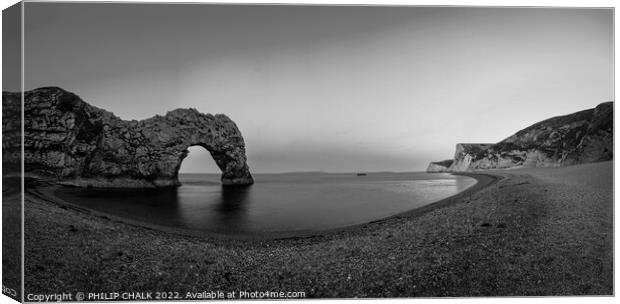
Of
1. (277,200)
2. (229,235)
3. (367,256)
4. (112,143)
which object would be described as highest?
(112,143)

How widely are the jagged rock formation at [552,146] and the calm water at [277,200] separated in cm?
66

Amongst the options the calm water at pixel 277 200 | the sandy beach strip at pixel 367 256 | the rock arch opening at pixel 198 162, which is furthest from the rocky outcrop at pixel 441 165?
the rock arch opening at pixel 198 162

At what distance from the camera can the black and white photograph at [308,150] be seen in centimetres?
602

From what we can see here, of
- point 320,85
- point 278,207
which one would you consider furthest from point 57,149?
point 320,85

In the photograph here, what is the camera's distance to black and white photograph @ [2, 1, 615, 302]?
19.8 feet

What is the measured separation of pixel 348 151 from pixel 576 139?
5.52 m

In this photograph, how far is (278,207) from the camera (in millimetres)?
7062

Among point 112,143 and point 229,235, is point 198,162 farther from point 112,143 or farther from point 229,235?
point 229,235

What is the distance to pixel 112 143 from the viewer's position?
23.8ft

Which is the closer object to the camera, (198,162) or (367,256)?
(367,256)

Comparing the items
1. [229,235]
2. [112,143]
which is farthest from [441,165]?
[112,143]

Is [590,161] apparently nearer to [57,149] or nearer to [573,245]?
[573,245]

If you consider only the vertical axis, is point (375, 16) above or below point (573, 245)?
above

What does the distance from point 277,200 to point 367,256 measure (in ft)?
8.14
